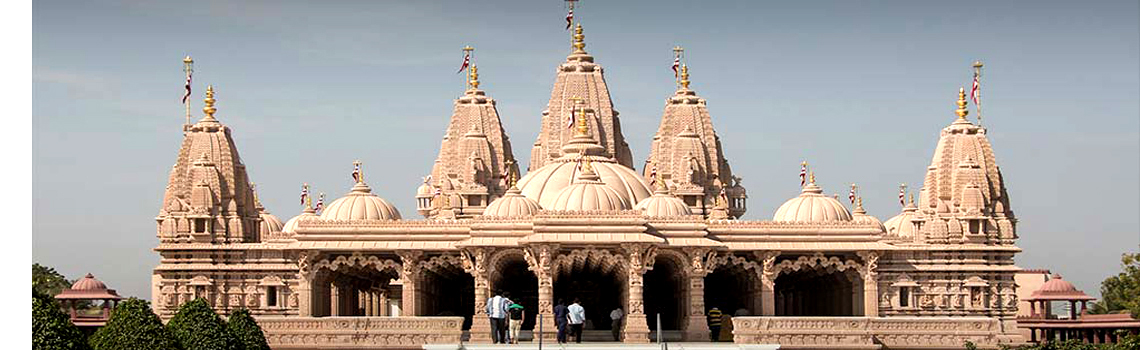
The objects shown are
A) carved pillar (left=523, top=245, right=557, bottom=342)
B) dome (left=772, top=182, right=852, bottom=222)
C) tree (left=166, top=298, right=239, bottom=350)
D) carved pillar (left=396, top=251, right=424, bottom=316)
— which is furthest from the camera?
dome (left=772, top=182, right=852, bottom=222)

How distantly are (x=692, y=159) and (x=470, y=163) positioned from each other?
7129 millimetres

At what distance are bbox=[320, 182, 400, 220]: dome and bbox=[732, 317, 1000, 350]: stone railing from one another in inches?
603

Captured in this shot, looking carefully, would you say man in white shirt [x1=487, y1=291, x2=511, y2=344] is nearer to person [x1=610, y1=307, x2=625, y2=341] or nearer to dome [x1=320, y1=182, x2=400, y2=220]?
person [x1=610, y1=307, x2=625, y2=341]

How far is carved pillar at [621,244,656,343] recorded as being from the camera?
44.7 meters

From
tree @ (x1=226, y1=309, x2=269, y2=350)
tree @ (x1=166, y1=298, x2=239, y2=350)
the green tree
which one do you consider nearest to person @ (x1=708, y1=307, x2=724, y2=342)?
tree @ (x1=226, y1=309, x2=269, y2=350)

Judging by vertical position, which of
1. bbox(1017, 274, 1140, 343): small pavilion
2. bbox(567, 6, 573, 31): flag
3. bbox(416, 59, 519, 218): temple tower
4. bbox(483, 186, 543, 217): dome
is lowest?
bbox(1017, 274, 1140, 343): small pavilion

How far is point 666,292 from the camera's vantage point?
54.0 m

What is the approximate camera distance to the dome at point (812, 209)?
179ft

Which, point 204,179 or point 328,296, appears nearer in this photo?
point 328,296

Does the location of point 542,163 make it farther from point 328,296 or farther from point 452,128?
point 328,296

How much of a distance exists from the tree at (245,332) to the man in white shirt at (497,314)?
19.3 feet
